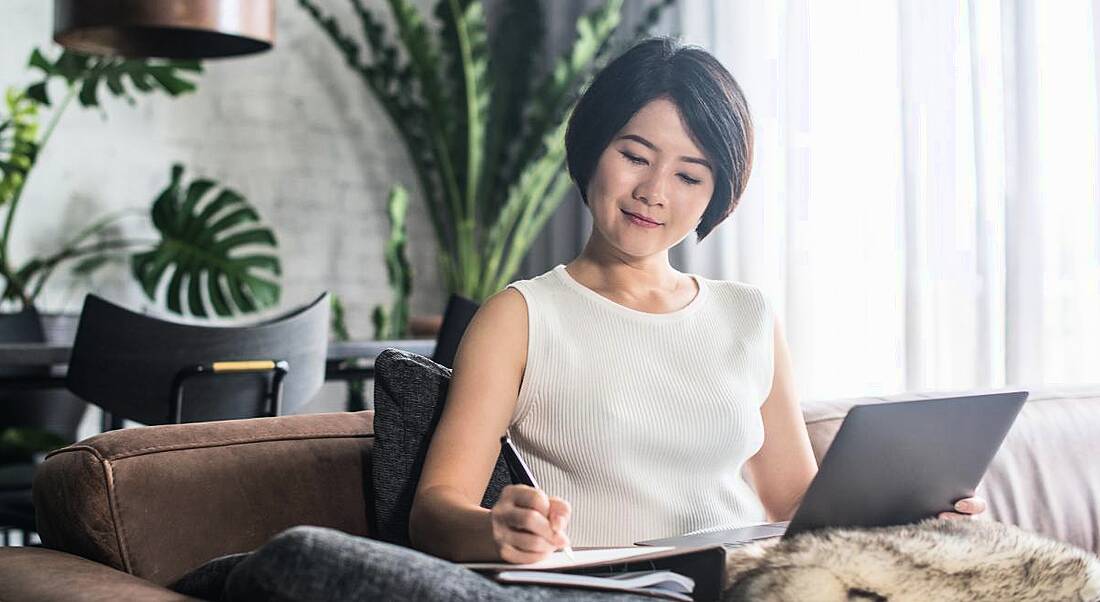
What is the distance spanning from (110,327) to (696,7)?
2700 millimetres

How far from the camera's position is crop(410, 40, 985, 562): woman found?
139 cm

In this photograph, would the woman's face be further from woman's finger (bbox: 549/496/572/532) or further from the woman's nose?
woman's finger (bbox: 549/496/572/532)

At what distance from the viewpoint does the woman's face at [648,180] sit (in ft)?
4.93

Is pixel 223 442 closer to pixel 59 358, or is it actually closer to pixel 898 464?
pixel 898 464

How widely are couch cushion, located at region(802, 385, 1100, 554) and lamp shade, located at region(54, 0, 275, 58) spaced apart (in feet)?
5.55

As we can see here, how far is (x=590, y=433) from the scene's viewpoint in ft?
4.60

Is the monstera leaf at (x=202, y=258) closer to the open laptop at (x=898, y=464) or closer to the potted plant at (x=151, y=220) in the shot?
the potted plant at (x=151, y=220)

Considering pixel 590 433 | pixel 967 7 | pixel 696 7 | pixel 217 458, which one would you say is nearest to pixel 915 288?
pixel 967 7

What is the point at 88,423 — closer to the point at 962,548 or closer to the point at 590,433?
the point at 590,433

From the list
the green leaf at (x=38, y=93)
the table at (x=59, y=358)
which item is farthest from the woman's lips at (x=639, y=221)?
the green leaf at (x=38, y=93)

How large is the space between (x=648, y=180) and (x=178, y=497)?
2.11 ft

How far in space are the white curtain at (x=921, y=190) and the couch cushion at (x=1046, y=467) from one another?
3.94ft

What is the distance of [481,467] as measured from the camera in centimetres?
129

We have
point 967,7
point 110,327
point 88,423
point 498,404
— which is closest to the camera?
point 498,404
